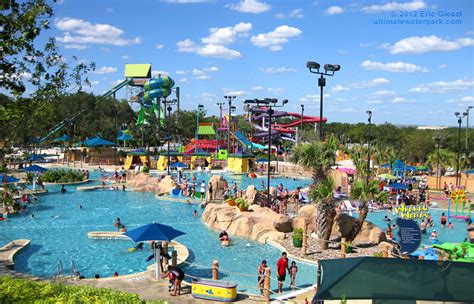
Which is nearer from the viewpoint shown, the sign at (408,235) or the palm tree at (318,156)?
the sign at (408,235)

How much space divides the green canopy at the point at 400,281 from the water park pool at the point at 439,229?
1442 cm

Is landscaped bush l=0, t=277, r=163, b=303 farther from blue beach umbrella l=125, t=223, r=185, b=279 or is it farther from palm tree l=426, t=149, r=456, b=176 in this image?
palm tree l=426, t=149, r=456, b=176

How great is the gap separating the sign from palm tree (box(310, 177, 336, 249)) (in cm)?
295

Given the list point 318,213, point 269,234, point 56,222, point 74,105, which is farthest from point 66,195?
point 74,105

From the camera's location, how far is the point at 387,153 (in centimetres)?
4881

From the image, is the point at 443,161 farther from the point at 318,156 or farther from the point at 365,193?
the point at 318,156

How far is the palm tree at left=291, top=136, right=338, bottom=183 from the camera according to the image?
17.8 metres

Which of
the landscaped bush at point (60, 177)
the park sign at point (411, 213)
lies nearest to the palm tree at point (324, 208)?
the park sign at point (411, 213)

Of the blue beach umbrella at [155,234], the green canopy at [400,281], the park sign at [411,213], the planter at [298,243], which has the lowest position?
the planter at [298,243]

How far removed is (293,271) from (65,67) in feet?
28.2

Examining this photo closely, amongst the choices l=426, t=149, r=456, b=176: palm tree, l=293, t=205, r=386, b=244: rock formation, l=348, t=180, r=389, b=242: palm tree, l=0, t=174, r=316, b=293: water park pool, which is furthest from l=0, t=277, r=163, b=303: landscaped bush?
l=426, t=149, r=456, b=176: palm tree

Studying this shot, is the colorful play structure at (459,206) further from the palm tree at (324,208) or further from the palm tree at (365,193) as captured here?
the palm tree at (324,208)

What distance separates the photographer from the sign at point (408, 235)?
14.8 metres

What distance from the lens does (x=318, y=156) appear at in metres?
17.9
